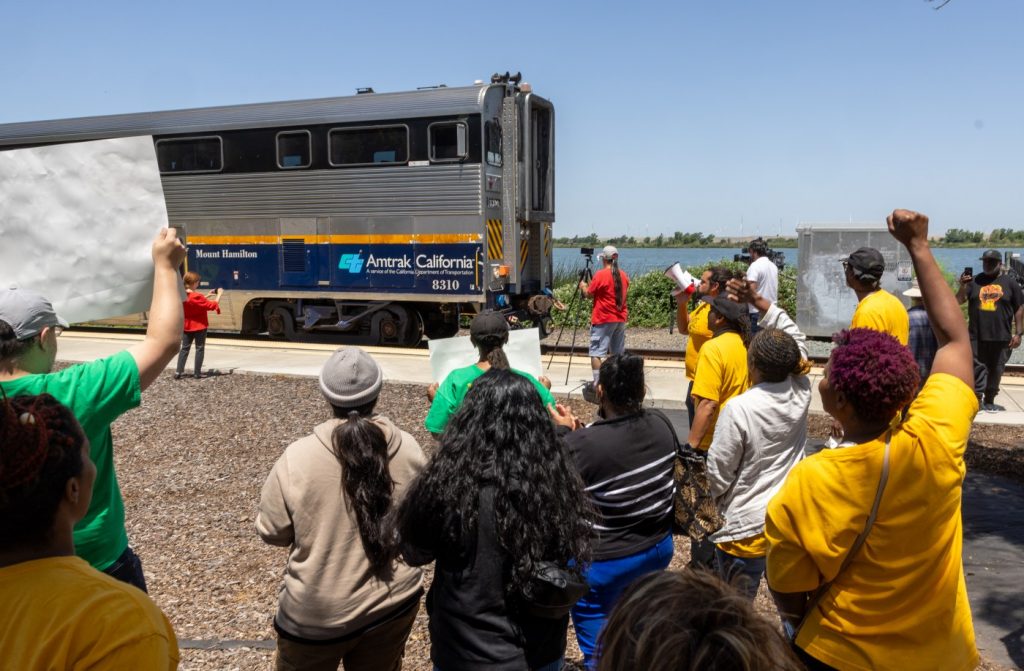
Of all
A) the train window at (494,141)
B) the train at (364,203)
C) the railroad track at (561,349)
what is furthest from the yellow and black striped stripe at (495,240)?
the railroad track at (561,349)

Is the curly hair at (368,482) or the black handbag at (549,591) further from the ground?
the curly hair at (368,482)

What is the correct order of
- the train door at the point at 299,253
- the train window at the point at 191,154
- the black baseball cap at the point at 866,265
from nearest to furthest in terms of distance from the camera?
the black baseball cap at the point at 866,265 → the train door at the point at 299,253 → the train window at the point at 191,154

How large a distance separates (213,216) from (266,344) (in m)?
Answer: 2.91

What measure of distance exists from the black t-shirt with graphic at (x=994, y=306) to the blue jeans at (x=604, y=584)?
748 centimetres

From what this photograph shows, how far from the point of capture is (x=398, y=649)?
2957 mm

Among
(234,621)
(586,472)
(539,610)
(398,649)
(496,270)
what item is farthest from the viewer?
(496,270)

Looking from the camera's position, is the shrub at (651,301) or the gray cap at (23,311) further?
the shrub at (651,301)

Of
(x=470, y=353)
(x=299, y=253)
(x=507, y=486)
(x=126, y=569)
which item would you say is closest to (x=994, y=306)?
(x=470, y=353)

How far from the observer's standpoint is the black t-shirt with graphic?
29.9ft

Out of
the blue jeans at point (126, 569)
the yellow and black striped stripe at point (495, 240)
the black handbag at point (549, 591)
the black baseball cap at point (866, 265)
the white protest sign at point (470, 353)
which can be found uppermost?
the yellow and black striped stripe at point (495, 240)

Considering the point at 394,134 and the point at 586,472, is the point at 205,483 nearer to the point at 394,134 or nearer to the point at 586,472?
the point at 586,472

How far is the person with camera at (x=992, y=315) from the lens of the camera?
913 cm

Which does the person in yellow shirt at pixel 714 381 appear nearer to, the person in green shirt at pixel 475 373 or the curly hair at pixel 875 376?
the person in green shirt at pixel 475 373

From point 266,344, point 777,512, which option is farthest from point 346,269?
point 777,512
